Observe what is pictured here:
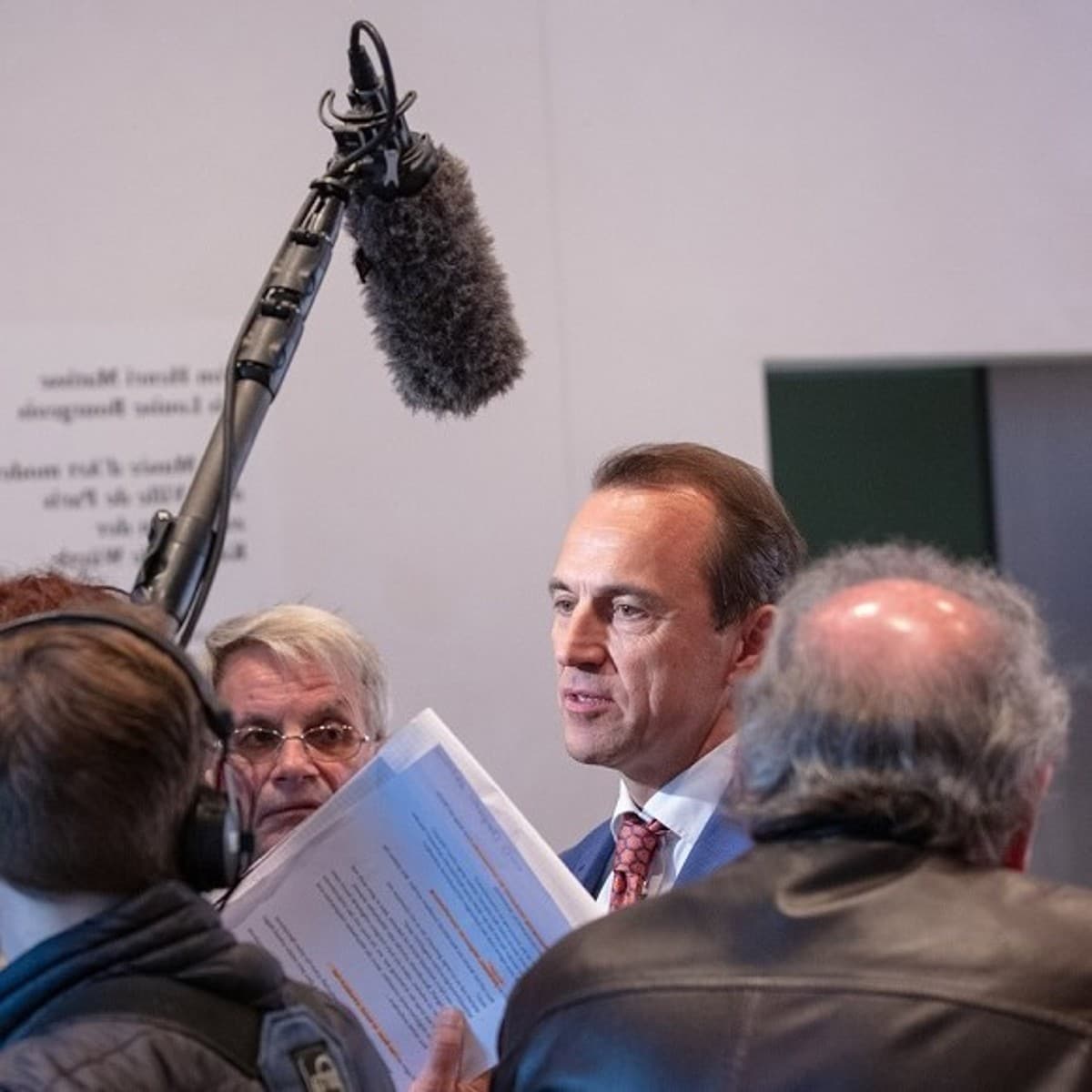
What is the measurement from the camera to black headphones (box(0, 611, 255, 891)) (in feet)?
4.70

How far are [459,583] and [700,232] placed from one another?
2.78 ft

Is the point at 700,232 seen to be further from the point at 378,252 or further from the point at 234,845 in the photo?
the point at 234,845

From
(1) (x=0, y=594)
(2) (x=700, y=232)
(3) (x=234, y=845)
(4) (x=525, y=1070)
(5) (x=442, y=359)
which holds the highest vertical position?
(2) (x=700, y=232)

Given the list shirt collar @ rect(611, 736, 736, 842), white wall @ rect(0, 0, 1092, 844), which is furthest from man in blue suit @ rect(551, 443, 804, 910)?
white wall @ rect(0, 0, 1092, 844)

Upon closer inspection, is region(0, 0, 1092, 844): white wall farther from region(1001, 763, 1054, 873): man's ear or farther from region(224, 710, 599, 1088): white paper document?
region(1001, 763, 1054, 873): man's ear

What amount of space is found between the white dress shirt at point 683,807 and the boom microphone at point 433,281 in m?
0.48

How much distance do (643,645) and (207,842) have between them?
0.93 m

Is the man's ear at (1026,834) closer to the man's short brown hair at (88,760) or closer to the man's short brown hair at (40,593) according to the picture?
the man's short brown hair at (88,760)

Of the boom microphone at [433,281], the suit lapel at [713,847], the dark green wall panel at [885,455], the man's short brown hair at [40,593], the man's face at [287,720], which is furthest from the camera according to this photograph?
the dark green wall panel at [885,455]

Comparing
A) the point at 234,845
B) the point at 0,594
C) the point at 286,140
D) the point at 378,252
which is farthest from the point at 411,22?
the point at 234,845

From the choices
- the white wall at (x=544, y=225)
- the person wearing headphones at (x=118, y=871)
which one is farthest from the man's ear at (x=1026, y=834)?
the white wall at (x=544, y=225)

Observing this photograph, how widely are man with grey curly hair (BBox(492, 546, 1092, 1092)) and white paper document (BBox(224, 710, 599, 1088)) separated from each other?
1.40ft

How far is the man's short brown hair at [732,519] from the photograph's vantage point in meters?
2.36

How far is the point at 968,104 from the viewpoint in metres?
4.27
